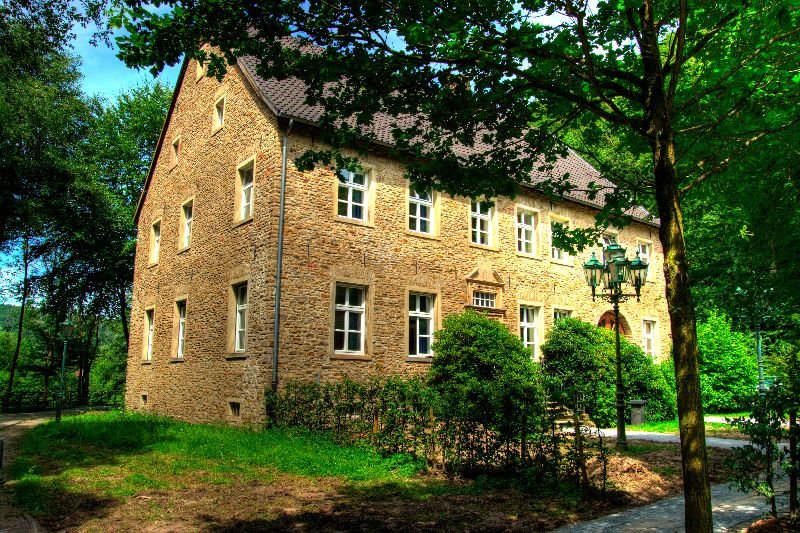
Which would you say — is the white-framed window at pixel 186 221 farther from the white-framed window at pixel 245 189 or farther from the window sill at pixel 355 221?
the window sill at pixel 355 221

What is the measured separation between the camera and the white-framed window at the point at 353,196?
1562 cm

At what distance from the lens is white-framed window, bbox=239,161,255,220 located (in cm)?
1627

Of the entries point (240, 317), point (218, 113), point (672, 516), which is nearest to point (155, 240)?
point (218, 113)

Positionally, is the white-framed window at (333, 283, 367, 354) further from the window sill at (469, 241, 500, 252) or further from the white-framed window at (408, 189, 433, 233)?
the window sill at (469, 241, 500, 252)

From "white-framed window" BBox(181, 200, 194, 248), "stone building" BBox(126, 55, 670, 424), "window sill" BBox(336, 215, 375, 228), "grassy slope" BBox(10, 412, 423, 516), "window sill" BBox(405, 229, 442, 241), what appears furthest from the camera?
"white-framed window" BBox(181, 200, 194, 248)

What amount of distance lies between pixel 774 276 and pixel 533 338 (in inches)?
382

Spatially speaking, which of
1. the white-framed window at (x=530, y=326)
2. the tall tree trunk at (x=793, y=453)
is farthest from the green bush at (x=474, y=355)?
the tall tree trunk at (x=793, y=453)

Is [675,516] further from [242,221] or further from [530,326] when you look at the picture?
[530,326]

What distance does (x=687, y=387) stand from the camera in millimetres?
4602

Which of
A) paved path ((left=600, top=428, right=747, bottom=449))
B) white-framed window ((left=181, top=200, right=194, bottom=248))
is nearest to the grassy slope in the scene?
paved path ((left=600, top=428, right=747, bottom=449))

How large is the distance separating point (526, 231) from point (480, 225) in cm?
234

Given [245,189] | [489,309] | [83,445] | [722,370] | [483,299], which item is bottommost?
[83,445]

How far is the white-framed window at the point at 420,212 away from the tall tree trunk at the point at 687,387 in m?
12.3

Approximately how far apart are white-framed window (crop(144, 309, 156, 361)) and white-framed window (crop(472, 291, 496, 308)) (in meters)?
11.1
